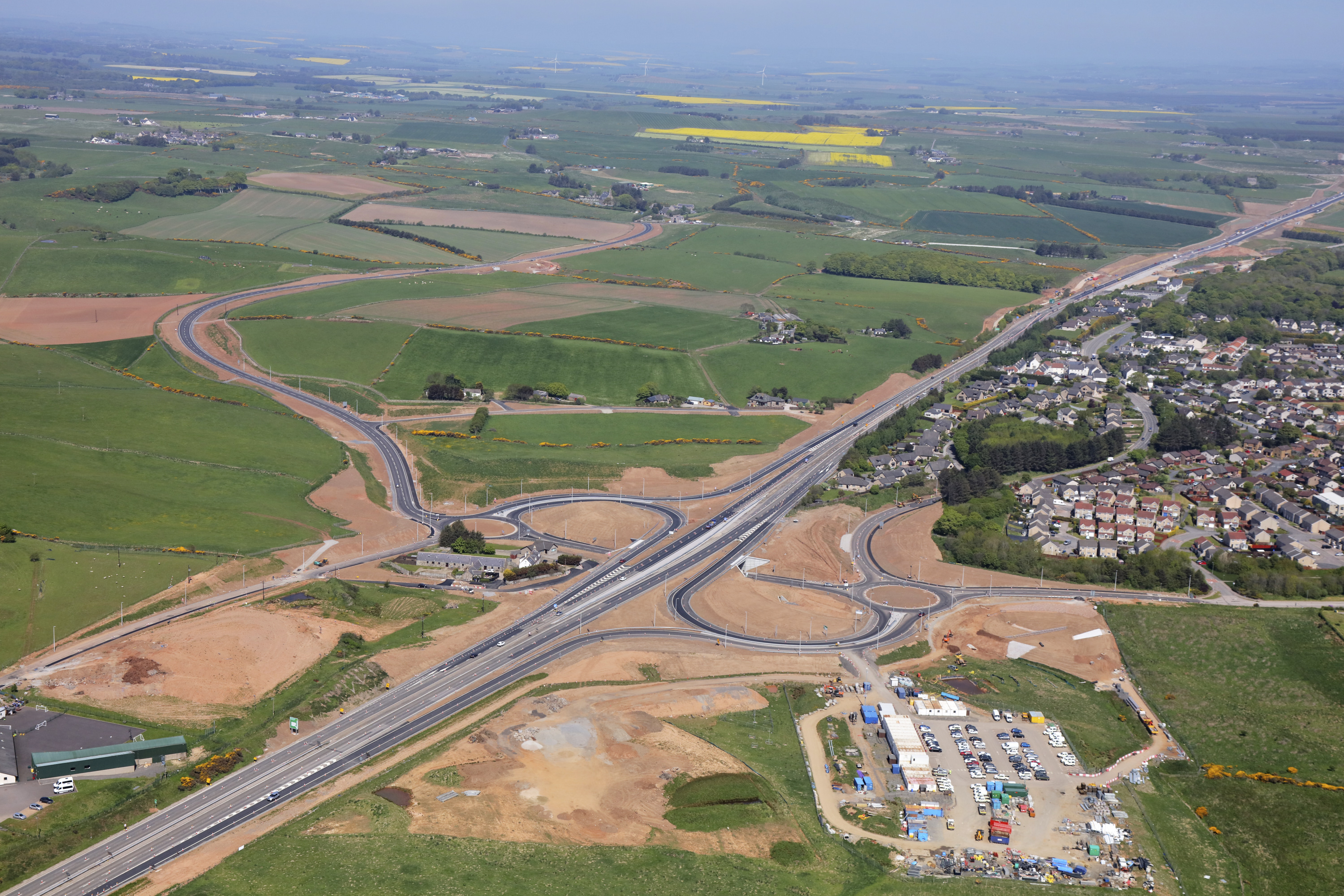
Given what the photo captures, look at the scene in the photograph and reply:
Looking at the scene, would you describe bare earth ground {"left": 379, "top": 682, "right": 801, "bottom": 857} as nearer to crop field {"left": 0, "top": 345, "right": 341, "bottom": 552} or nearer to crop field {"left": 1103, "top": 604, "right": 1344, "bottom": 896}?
crop field {"left": 1103, "top": 604, "right": 1344, "bottom": 896}

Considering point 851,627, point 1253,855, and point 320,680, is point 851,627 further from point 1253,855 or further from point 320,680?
point 320,680

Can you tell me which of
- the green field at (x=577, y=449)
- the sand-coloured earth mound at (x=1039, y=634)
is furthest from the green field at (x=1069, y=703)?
the green field at (x=577, y=449)

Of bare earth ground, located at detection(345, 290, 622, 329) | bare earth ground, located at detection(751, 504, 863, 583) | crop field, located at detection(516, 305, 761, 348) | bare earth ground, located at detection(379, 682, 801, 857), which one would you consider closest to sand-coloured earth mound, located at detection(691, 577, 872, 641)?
bare earth ground, located at detection(751, 504, 863, 583)

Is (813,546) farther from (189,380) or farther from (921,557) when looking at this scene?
(189,380)

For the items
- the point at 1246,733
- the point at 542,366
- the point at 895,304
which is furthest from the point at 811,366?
the point at 1246,733

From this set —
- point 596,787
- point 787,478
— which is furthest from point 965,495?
point 596,787
